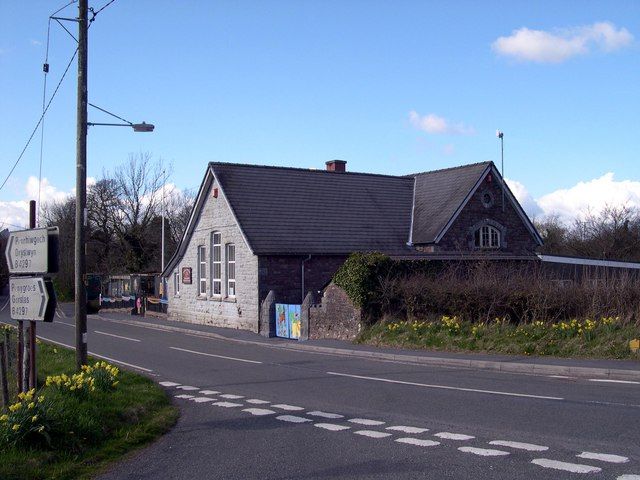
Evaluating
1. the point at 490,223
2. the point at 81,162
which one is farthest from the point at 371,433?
the point at 490,223

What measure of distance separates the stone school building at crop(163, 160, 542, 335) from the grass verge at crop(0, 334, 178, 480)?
17.1m

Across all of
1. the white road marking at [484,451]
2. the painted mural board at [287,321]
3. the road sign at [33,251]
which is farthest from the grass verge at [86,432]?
the painted mural board at [287,321]

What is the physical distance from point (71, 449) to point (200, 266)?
92.1ft

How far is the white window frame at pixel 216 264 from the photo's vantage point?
113 ft

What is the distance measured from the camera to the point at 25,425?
8055 mm

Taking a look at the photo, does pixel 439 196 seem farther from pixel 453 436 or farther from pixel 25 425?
pixel 25 425

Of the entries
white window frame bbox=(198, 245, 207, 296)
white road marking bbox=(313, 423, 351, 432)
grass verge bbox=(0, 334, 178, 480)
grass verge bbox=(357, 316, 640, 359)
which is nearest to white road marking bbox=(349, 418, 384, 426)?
white road marking bbox=(313, 423, 351, 432)

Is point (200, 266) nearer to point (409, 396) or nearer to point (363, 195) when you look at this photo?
point (363, 195)

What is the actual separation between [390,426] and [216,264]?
2579 cm

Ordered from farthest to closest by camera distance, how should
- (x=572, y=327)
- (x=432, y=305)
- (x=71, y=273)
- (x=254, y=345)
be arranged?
1. (x=71, y=273)
2. (x=254, y=345)
3. (x=432, y=305)
4. (x=572, y=327)

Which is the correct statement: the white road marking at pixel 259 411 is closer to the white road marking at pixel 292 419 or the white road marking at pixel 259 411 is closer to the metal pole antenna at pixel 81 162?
the white road marking at pixel 292 419

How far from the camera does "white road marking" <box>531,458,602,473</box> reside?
693 centimetres

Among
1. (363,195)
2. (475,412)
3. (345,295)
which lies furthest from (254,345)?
(475,412)

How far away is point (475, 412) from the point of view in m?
10.4
